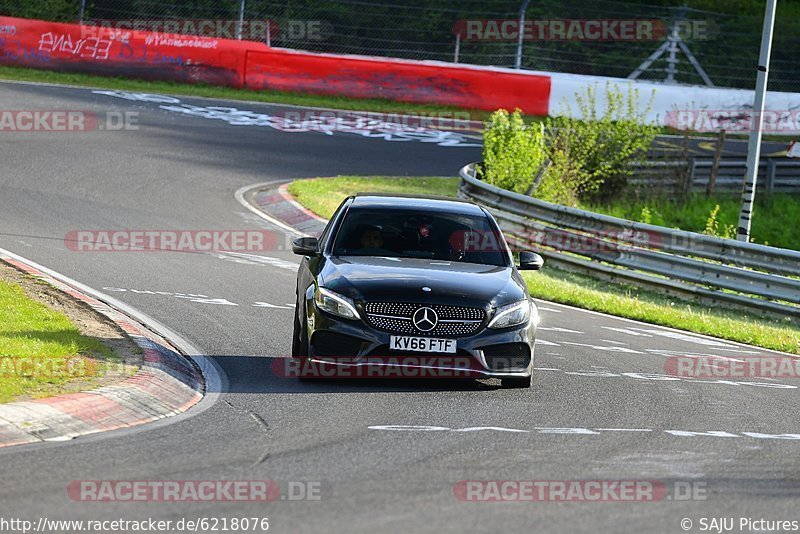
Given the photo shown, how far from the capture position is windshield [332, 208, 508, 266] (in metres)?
11.6

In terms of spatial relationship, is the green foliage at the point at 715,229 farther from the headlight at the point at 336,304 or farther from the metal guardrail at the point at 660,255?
the headlight at the point at 336,304

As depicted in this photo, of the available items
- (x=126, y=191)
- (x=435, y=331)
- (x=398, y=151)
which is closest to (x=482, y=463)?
(x=435, y=331)

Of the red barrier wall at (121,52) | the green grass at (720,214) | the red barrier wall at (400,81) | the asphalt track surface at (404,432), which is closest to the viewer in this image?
the asphalt track surface at (404,432)

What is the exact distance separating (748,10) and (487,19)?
1412cm

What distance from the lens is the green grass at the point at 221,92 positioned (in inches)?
1225

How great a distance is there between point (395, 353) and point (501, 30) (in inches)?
955

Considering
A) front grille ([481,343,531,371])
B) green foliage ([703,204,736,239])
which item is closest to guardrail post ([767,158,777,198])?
green foliage ([703,204,736,239])

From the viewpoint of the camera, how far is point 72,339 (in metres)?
11.0

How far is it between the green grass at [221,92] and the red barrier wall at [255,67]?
0.51 ft

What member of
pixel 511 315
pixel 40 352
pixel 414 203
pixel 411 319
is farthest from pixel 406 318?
pixel 40 352

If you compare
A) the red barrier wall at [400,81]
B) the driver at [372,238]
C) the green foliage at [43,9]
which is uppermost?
the green foliage at [43,9]

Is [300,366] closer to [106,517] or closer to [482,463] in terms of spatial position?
[482,463]

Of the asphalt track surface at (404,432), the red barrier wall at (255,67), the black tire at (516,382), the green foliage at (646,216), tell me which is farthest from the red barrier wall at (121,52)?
the black tire at (516,382)

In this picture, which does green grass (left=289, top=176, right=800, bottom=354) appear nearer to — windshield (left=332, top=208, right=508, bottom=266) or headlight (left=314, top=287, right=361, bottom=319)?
windshield (left=332, top=208, right=508, bottom=266)
